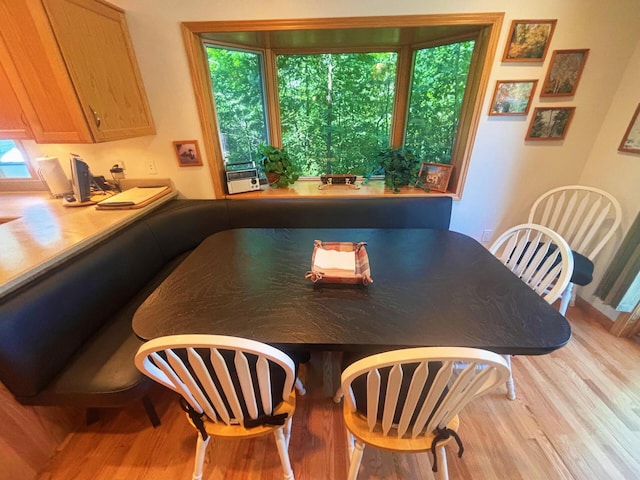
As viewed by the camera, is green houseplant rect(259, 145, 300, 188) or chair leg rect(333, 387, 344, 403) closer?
chair leg rect(333, 387, 344, 403)

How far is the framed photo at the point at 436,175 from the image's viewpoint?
2.12 metres

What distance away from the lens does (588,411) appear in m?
1.36

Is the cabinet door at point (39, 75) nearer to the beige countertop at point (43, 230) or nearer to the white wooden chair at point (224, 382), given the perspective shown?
the beige countertop at point (43, 230)

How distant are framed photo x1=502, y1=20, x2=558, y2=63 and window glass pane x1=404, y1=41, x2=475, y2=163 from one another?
0.27 meters

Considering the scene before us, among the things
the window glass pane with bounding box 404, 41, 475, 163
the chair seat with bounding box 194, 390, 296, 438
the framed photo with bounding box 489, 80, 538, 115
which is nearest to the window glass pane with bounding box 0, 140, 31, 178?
the chair seat with bounding box 194, 390, 296, 438

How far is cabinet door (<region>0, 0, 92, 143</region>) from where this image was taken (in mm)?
1295

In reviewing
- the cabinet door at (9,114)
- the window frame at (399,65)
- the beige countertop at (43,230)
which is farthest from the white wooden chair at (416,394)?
the cabinet door at (9,114)

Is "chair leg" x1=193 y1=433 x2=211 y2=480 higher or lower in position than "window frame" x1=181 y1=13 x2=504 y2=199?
lower

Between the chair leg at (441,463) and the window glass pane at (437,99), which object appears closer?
the chair leg at (441,463)

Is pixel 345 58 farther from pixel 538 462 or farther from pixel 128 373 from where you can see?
pixel 538 462

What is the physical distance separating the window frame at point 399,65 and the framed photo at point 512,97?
0.09 m

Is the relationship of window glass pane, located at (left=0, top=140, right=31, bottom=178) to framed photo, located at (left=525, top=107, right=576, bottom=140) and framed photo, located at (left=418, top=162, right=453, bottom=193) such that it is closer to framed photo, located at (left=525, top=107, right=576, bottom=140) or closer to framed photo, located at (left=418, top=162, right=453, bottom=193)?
framed photo, located at (left=418, top=162, right=453, bottom=193)

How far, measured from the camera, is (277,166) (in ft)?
7.35

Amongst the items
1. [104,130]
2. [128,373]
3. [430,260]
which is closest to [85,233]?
[104,130]
